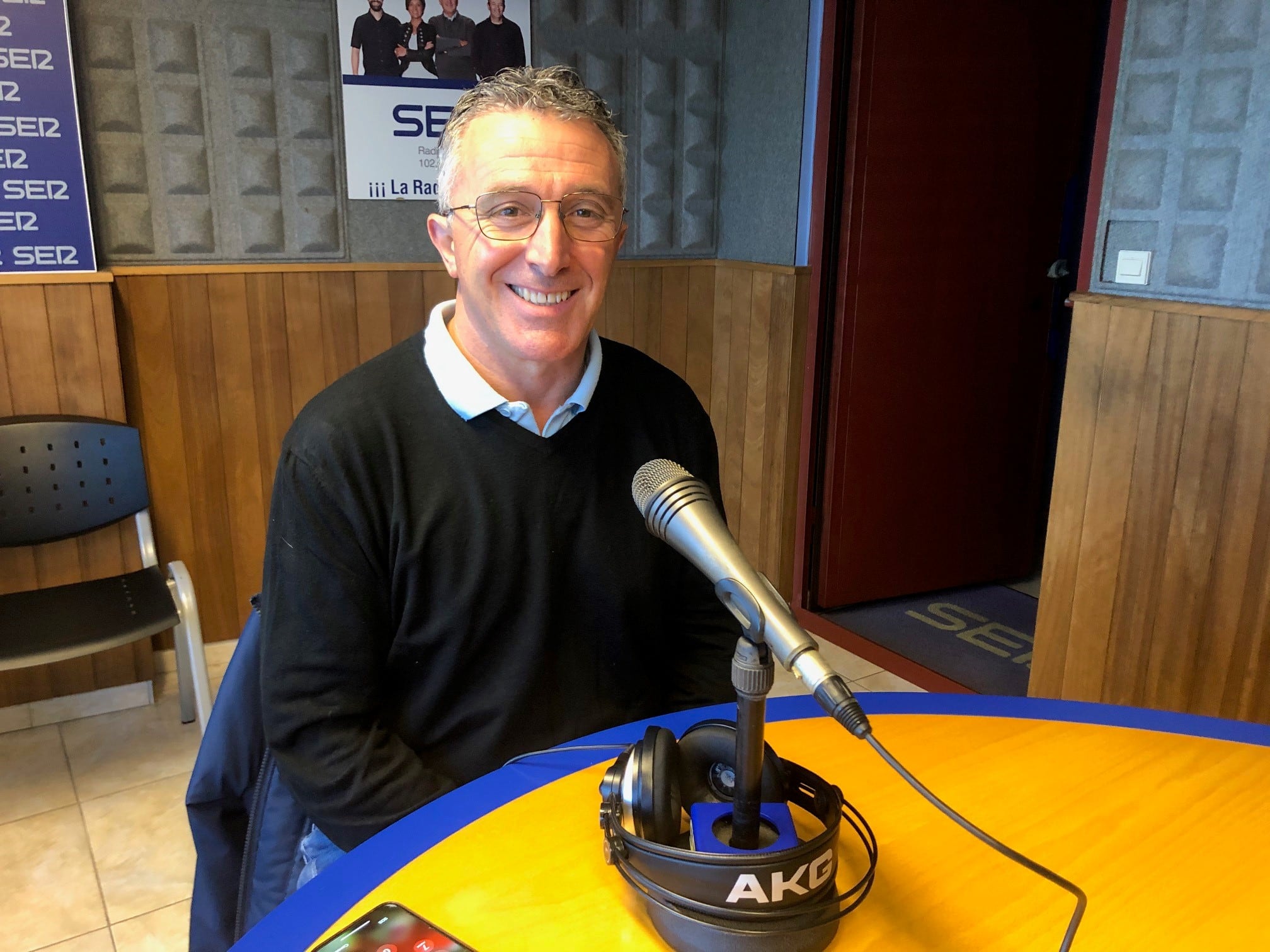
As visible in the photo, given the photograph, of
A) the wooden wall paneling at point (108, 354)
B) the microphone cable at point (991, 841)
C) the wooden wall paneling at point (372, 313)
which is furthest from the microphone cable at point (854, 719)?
the wooden wall paneling at point (372, 313)

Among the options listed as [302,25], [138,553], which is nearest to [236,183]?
[302,25]

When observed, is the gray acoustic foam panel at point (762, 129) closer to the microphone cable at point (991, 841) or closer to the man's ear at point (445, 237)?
the man's ear at point (445, 237)

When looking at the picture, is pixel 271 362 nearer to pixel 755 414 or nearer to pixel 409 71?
pixel 409 71

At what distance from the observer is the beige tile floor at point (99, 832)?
2020 millimetres

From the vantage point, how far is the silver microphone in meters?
0.68

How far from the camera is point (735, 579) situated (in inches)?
27.9

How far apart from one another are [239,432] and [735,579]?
270cm

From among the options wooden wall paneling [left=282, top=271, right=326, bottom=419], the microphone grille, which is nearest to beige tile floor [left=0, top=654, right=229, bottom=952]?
wooden wall paneling [left=282, top=271, right=326, bottom=419]

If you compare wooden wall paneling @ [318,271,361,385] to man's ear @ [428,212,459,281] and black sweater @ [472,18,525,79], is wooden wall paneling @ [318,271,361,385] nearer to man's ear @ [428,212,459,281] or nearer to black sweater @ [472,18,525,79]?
black sweater @ [472,18,525,79]

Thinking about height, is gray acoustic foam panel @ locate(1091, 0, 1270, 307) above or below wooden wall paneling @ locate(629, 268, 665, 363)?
above

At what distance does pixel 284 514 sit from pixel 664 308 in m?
2.52

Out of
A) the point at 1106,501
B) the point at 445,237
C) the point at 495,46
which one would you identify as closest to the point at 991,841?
the point at 445,237

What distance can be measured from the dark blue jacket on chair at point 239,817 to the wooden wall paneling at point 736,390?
7.70 ft

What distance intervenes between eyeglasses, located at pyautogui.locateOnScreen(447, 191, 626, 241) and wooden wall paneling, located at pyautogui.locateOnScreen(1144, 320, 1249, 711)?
57.8 inches
